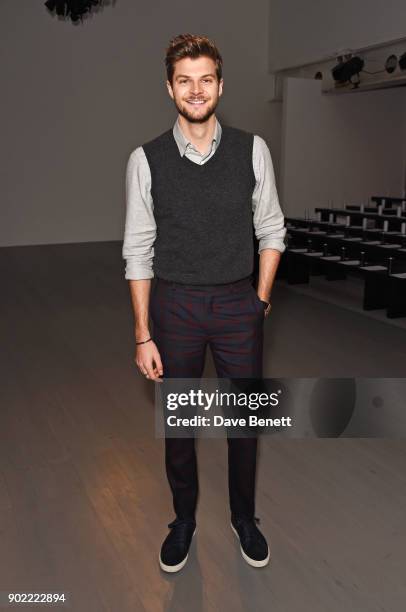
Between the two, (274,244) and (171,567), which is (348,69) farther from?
(171,567)

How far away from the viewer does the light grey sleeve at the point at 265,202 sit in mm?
1400

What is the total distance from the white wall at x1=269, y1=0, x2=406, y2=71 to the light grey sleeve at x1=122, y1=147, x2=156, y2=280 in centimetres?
607

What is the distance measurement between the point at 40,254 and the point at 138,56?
3150mm

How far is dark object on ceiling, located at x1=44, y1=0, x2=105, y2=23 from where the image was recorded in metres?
7.20

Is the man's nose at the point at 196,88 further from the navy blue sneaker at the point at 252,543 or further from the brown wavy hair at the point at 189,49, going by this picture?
the navy blue sneaker at the point at 252,543

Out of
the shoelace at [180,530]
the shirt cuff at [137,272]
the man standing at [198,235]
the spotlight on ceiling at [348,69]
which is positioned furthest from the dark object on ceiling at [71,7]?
the shoelace at [180,530]

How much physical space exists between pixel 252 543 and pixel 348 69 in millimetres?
6540

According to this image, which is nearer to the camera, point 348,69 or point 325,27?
point 348,69

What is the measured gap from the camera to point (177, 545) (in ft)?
5.32

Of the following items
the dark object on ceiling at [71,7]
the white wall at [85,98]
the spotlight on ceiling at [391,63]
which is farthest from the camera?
the white wall at [85,98]

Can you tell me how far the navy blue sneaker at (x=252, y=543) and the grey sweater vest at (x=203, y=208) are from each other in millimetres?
743

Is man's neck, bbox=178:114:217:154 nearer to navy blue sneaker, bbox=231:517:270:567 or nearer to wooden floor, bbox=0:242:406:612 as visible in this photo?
navy blue sneaker, bbox=231:517:270:567

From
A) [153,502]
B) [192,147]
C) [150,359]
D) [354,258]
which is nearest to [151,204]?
[192,147]

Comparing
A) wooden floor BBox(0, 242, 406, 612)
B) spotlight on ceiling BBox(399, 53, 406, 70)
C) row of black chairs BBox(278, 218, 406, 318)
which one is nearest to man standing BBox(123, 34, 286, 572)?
wooden floor BBox(0, 242, 406, 612)
